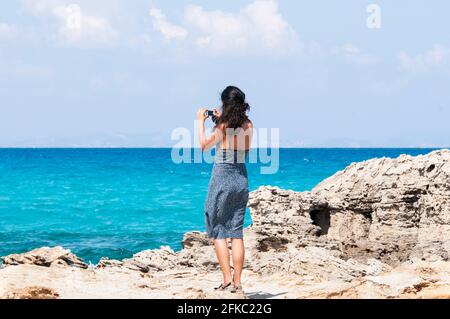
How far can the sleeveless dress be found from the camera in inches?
258

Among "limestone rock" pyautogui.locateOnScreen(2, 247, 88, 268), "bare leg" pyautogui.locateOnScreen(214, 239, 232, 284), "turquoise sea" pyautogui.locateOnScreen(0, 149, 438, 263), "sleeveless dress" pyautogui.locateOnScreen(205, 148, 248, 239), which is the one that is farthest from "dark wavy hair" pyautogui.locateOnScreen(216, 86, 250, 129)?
"turquoise sea" pyautogui.locateOnScreen(0, 149, 438, 263)

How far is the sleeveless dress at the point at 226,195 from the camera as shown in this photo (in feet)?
21.5

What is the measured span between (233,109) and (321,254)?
2517 mm

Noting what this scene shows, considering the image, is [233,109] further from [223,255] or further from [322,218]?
[322,218]

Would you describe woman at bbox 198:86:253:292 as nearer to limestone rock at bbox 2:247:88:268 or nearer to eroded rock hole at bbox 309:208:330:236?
limestone rock at bbox 2:247:88:268

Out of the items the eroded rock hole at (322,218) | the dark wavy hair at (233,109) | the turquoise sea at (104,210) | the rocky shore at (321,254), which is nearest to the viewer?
the dark wavy hair at (233,109)

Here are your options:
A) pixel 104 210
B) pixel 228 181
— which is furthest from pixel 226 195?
pixel 104 210

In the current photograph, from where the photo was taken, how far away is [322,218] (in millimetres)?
10438

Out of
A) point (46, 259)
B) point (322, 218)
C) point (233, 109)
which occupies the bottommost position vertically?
point (46, 259)

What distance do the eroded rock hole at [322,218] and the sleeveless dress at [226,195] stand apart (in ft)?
13.0

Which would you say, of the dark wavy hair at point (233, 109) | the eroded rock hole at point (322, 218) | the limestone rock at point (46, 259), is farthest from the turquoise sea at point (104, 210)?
the dark wavy hair at point (233, 109)

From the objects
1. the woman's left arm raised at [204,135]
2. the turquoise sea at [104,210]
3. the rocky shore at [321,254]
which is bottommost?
the turquoise sea at [104,210]

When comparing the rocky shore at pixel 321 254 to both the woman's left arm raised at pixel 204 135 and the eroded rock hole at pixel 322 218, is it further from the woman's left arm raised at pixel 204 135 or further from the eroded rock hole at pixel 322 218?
the woman's left arm raised at pixel 204 135
